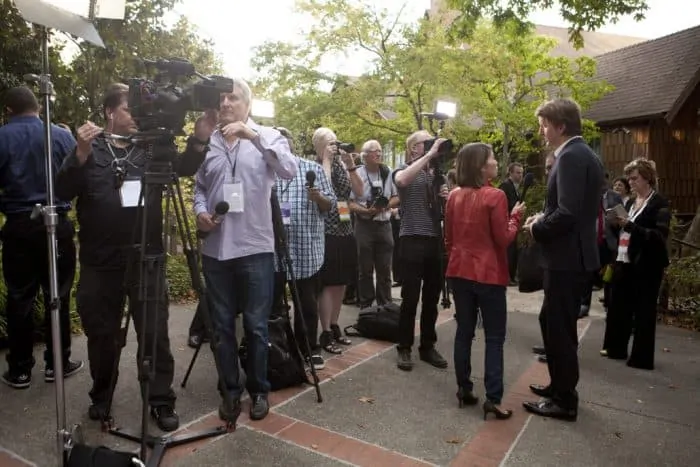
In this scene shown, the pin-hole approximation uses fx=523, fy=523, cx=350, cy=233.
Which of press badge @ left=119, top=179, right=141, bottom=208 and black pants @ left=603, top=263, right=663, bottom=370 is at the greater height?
press badge @ left=119, top=179, right=141, bottom=208

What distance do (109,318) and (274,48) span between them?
44.0 feet

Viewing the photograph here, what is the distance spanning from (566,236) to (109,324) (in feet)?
9.26

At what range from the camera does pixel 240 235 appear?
3.08 metres

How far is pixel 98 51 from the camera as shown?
28.5 ft

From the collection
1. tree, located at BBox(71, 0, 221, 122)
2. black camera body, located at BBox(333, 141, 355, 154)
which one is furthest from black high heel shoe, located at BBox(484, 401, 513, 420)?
tree, located at BBox(71, 0, 221, 122)

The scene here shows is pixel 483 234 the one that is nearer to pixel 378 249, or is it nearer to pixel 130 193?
pixel 130 193

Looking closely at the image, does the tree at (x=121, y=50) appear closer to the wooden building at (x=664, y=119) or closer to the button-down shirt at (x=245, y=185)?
the button-down shirt at (x=245, y=185)

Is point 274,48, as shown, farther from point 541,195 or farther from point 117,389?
point 117,389

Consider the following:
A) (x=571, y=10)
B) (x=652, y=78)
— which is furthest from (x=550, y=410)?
(x=652, y=78)

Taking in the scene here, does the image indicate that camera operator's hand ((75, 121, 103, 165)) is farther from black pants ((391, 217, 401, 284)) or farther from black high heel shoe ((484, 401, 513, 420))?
black high heel shoe ((484, 401, 513, 420))

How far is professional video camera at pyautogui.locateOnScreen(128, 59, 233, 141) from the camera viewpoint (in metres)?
2.55

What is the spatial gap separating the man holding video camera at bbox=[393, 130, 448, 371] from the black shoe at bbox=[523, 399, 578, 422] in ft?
3.07

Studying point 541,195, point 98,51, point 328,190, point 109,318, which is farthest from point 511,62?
point 109,318

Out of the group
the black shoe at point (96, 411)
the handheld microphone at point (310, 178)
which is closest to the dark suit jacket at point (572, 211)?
the handheld microphone at point (310, 178)
